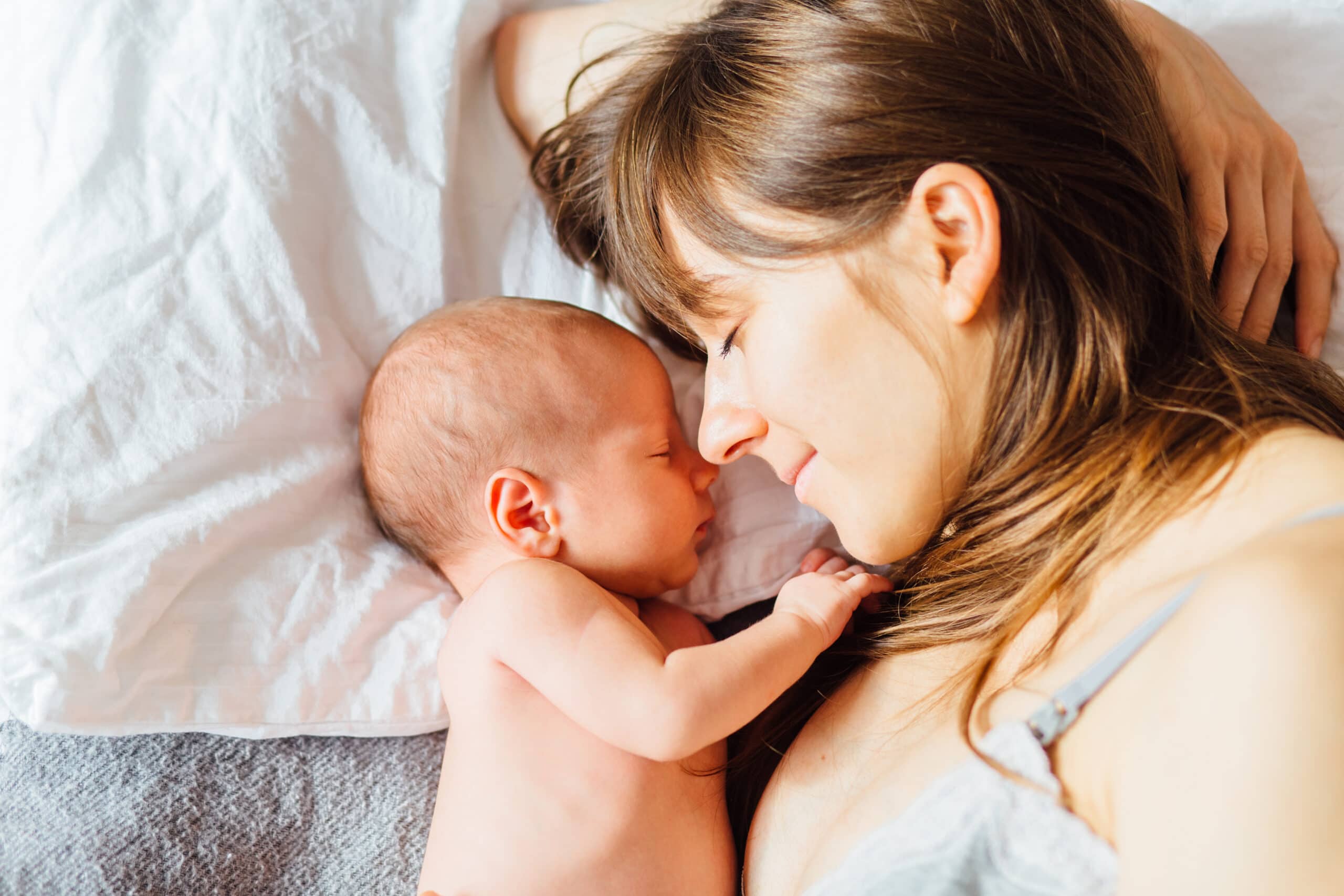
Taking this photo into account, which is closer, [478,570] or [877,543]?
[877,543]

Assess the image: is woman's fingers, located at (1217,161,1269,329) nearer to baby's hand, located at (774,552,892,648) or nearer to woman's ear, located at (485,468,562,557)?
baby's hand, located at (774,552,892,648)

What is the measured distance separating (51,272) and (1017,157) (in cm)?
104

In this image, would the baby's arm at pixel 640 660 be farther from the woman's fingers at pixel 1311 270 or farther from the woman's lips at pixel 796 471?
the woman's fingers at pixel 1311 270

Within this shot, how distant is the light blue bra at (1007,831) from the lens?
0.76 m

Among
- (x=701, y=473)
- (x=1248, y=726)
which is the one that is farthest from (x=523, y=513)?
(x=1248, y=726)

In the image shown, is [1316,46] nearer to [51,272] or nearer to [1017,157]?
[1017,157]

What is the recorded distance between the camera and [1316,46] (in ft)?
3.66

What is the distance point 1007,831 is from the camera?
0.80 metres

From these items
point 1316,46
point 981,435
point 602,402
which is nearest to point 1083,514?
point 981,435

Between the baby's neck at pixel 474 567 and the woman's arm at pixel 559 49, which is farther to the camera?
the woman's arm at pixel 559 49

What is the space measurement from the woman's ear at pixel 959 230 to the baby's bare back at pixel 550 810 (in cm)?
58

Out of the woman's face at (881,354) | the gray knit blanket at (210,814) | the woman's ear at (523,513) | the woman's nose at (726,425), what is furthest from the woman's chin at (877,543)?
the gray knit blanket at (210,814)

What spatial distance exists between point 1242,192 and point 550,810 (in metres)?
0.96

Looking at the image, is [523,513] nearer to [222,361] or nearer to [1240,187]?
[222,361]
